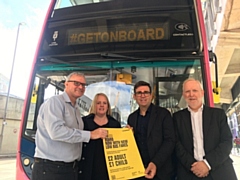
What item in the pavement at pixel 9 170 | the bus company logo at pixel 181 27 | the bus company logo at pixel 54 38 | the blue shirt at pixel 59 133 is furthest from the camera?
the pavement at pixel 9 170

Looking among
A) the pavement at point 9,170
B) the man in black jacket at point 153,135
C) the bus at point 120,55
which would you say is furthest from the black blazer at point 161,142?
Result: the pavement at point 9,170

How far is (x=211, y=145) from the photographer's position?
6.61 feet

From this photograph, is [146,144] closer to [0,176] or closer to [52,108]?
[52,108]

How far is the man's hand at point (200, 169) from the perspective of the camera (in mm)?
1950

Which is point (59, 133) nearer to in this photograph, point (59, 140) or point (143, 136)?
point (59, 140)

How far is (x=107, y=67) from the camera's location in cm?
295

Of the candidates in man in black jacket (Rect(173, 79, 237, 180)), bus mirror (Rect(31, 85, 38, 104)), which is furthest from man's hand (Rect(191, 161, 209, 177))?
bus mirror (Rect(31, 85, 38, 104))

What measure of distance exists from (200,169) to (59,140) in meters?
1.15

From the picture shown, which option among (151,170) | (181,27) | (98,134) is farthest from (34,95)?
(181,27)

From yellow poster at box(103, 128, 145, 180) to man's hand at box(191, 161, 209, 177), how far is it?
420mm

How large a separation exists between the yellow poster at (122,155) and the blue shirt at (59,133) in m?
0.26

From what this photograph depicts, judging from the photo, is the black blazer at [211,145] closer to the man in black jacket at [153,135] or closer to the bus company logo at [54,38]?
the man in black jacket at [153,135]

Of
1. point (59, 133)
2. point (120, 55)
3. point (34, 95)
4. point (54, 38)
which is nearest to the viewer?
point (59, 133)

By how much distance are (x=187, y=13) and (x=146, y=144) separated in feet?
5.87
